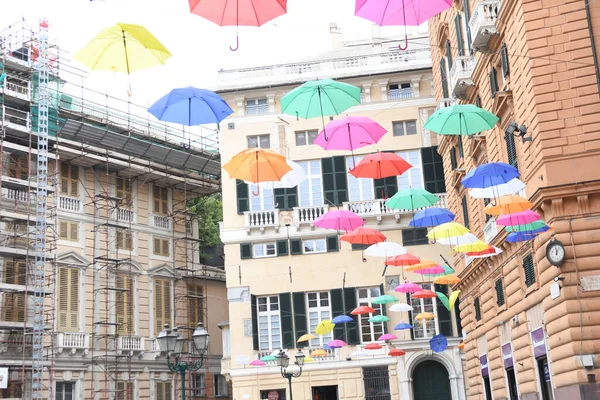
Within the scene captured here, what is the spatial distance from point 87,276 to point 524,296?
25270 millimetres

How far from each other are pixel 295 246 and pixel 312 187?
3.02m

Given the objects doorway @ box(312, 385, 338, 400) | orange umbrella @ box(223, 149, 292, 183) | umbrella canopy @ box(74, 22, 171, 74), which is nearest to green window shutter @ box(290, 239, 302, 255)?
doorway @ box(312, 385, 338, 400)

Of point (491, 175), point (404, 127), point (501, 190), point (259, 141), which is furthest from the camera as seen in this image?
point (259, 141)

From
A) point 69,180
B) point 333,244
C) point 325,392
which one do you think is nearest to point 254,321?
point 325,392

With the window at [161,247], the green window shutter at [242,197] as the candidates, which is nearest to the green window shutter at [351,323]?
the green window shutter at [242,197]

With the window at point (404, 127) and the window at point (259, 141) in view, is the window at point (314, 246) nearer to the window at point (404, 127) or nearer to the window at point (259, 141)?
the window at point (259, 141)

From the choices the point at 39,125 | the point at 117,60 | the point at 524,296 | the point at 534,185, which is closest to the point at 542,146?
the point at 534,185

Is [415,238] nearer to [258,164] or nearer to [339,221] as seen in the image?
[339,221]

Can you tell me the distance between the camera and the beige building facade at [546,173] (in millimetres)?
18828

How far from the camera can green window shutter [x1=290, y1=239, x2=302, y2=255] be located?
131 ft

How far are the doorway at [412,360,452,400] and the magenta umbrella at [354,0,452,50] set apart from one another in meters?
25.6

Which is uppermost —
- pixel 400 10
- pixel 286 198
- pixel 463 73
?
pixel 286 198

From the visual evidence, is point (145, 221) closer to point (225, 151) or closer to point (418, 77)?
point (225, 151)

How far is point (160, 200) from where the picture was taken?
153 feet
